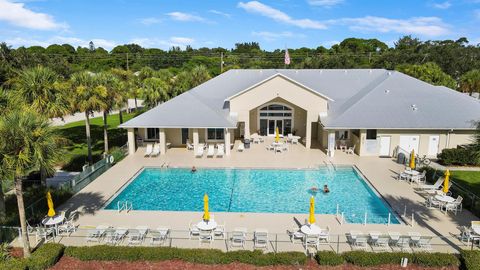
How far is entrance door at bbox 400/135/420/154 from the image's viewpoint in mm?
28062

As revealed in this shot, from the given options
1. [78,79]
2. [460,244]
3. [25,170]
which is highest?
[78,79]

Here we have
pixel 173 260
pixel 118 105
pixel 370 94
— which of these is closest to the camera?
pixel 173 260

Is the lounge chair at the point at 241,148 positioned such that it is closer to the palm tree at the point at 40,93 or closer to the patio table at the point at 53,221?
the palm tree at the point at 40,93

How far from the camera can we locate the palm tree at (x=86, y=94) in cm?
2403

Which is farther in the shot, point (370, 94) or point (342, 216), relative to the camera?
point (370, 94)

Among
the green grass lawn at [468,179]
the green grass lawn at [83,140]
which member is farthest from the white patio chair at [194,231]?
the green grass lawn at [468,179]

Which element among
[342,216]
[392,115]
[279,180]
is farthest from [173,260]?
[392,115]

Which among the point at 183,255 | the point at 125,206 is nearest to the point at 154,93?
the point at 125,206

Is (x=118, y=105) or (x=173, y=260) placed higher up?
(x=118, y=105)

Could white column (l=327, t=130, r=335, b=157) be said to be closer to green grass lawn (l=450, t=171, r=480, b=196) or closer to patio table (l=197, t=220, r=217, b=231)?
green grass lawn (l=450, t=171, r=480, b=196)

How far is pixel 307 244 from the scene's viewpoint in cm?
1503

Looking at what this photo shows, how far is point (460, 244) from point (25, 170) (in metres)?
17.8

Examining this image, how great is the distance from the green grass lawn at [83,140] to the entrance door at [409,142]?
24785 mm

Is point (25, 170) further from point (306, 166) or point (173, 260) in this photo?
point (306, 166)
